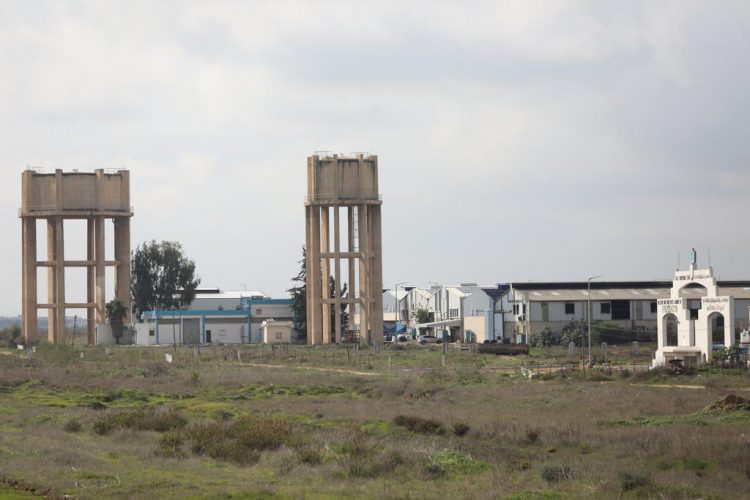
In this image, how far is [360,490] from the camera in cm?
2383

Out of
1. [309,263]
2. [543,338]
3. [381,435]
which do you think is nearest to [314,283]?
[309,263]

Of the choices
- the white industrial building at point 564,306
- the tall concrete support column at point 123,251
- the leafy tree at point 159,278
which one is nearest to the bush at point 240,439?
the white industrial building at point 564,306

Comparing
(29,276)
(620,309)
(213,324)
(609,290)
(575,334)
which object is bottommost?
(575,334)

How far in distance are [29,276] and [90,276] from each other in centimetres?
563

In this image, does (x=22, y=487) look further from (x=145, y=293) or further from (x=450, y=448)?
(x=145, y=293)

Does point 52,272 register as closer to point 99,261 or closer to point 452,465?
point 99,261

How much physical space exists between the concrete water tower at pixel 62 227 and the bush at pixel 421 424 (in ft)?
241

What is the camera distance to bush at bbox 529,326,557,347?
9356 cm

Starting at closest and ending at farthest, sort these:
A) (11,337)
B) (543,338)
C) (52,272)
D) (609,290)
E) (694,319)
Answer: (694,319)
(543,338)
(609,290)
(52,272)
(11,337)

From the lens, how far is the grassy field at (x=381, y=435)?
24.3m

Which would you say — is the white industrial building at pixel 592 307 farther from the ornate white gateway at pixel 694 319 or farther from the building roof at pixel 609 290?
the ornate white gateway at pixel 694 319

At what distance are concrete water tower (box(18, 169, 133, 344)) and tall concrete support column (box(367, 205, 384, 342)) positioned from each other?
72.0ft

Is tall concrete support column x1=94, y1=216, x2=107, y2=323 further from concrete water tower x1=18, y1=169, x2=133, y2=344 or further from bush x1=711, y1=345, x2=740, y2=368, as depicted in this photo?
bush x1=711, y1=345, x2=740, y2=368

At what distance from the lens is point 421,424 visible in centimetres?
3409
